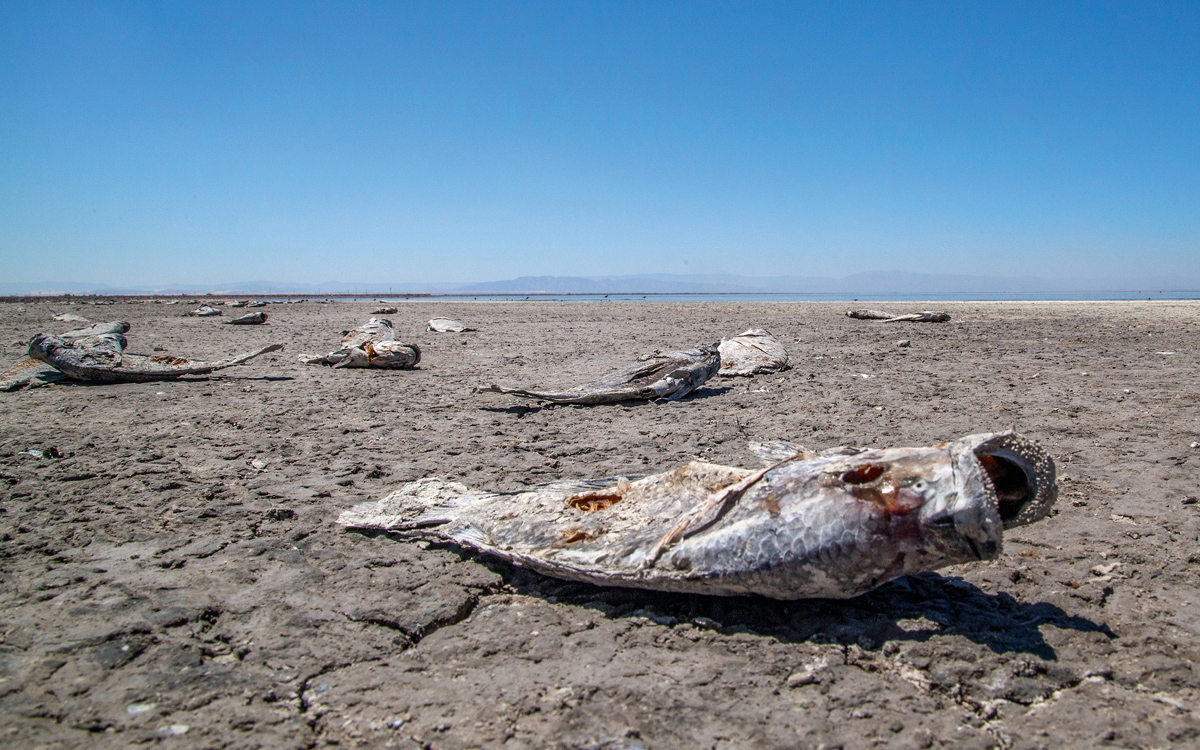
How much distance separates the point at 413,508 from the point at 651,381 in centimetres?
355

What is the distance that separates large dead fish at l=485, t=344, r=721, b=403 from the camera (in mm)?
6059

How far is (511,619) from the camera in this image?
2.41 metres

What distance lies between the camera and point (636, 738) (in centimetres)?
176

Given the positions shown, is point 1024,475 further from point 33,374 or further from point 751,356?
point 33,374

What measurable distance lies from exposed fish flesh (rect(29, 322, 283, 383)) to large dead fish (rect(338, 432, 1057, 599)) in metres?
5.92

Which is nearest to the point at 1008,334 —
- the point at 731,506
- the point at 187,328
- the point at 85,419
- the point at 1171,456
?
the point at 1171,456

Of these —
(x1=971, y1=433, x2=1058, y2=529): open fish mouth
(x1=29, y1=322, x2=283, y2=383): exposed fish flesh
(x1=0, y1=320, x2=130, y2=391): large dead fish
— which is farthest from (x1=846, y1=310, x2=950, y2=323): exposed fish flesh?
(x1=0, y1=320, x2=130, y2=391): large dead fish

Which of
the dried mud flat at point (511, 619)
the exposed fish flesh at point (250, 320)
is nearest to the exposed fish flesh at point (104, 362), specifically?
the dried mud flat at point (511, 619)

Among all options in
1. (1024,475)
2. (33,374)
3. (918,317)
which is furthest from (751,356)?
(33,374)

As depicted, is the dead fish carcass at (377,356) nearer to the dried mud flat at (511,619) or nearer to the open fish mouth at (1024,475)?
the dried mud flat at (511,619)

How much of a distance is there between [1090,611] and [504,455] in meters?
3.40

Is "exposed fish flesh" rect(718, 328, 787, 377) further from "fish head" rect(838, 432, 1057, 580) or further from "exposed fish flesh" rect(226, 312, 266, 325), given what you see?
"exposed fish flesh" rect(226, 312, 266, 325)

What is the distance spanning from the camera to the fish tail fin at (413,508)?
10.1ft

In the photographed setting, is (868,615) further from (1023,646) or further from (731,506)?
(731,506)
